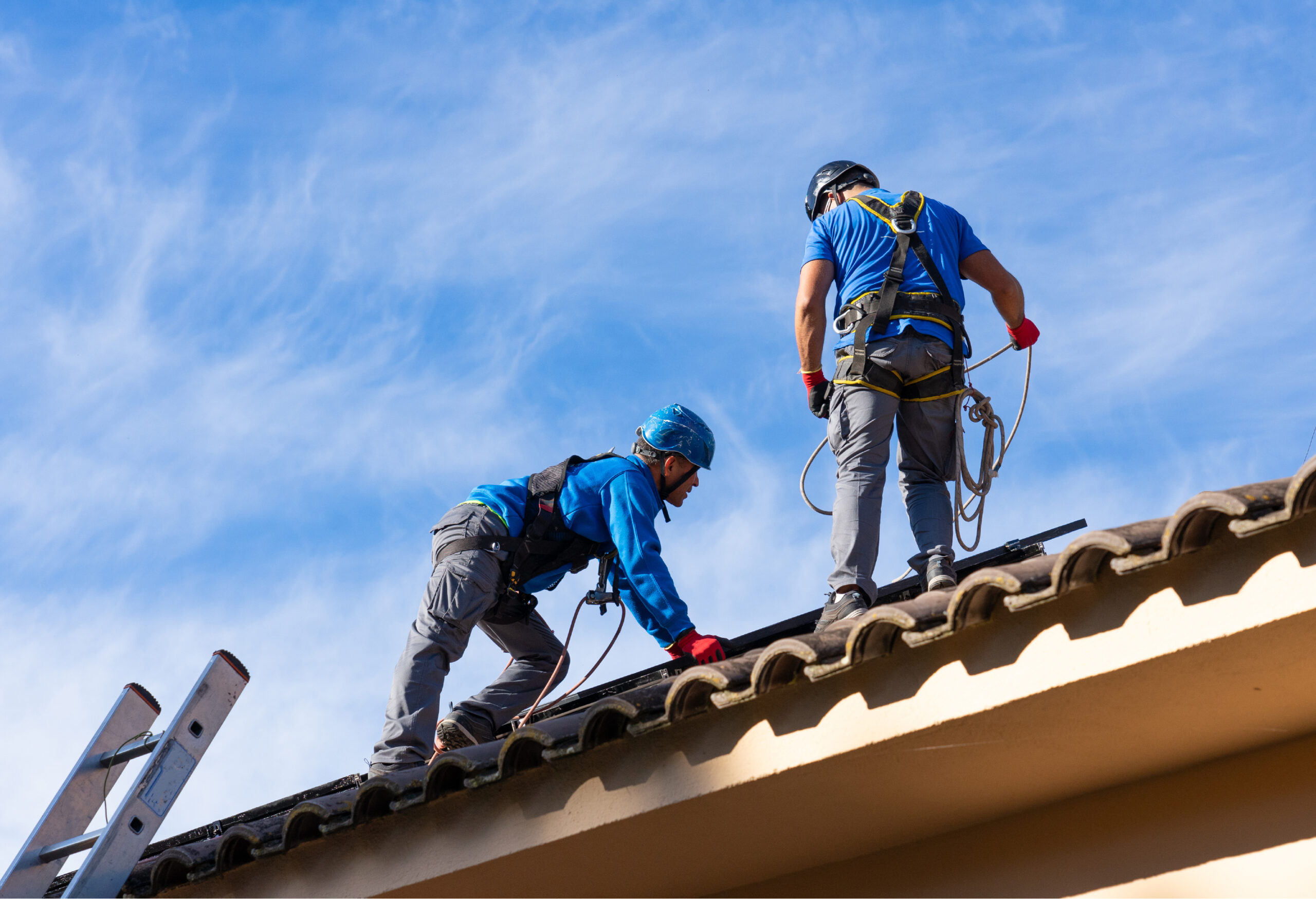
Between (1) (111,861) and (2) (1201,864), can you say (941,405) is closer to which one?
(2) (1201,864)

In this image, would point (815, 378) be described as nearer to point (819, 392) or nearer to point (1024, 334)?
point (819, 392)

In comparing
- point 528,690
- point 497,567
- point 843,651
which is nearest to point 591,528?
point 497,567

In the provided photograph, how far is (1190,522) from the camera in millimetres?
2996

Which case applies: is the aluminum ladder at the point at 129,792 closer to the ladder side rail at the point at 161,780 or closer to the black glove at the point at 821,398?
the ladder side rail at the point at 161,780

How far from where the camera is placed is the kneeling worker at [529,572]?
212 inches

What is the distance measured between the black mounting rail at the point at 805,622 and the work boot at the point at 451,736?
328 millimetres

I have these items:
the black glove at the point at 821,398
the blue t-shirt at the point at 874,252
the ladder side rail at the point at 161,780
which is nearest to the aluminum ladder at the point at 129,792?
the ladder side rail at the point at 161,780

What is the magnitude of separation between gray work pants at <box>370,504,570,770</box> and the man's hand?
1.50 metres

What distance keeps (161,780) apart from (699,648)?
2.16 metres

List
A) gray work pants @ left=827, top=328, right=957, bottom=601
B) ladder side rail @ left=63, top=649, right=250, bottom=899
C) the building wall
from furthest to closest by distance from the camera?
gray work pants @ left=827, top=328, right=957, bottom=601, ladder side rail @ left=63, top=649, right=250, bottom=899, the building wall

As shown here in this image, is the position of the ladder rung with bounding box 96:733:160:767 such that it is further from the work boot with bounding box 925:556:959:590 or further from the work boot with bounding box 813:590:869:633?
the work boot with bounding box 925:556:959:590

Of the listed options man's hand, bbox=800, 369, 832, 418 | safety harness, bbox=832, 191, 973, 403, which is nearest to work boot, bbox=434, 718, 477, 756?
man's hand, bbox=800, 369, 832, 418

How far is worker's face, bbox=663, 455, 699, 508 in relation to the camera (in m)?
6.25

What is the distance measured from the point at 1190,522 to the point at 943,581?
1.94m
